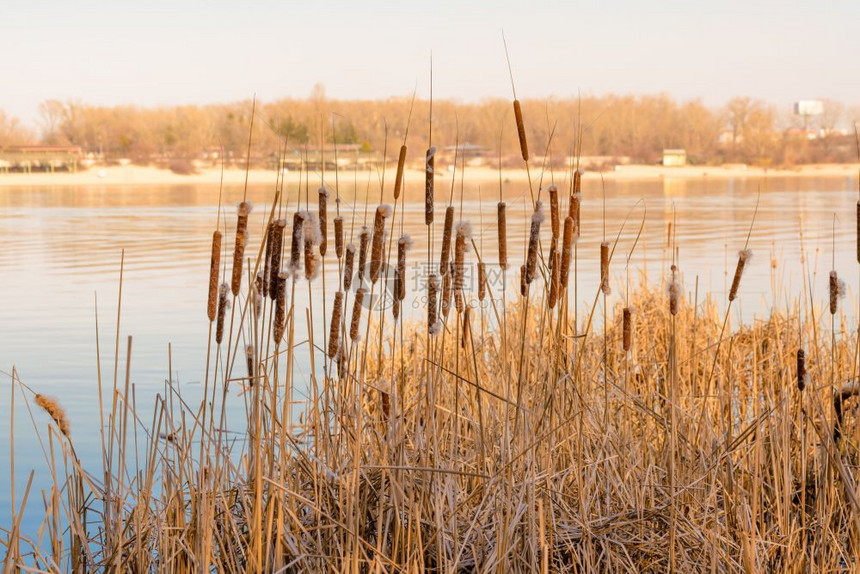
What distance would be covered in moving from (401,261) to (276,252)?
0.88 ft

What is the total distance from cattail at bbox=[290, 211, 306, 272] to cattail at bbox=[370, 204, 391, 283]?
0.15m

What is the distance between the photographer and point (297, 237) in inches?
75.2

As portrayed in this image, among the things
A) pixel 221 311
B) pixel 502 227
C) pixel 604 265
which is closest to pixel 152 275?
pixel 604 265

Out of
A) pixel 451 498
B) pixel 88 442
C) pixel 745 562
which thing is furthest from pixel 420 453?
pixel 88 442

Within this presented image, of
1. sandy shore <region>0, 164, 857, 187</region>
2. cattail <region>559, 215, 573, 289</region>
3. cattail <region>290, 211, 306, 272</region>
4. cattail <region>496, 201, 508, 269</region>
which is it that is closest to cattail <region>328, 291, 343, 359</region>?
cattail <region>290, 211, 306, 272</region>

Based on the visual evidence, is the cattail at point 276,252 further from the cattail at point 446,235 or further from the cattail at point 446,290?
the cattail at point 446,290

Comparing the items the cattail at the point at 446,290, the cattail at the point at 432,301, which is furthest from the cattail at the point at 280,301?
the cattail at the point at 446,290

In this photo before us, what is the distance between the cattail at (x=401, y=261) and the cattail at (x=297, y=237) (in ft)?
0.65

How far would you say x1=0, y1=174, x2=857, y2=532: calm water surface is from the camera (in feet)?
21.0

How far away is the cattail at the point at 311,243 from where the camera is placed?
1858mm

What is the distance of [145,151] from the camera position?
2146 inches

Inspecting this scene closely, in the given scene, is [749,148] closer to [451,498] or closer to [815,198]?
[815,198]

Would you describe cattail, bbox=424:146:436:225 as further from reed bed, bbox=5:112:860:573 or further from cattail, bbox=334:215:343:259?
cattail, bbox=334:215:343:259

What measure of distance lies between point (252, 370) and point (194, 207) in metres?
26.1
